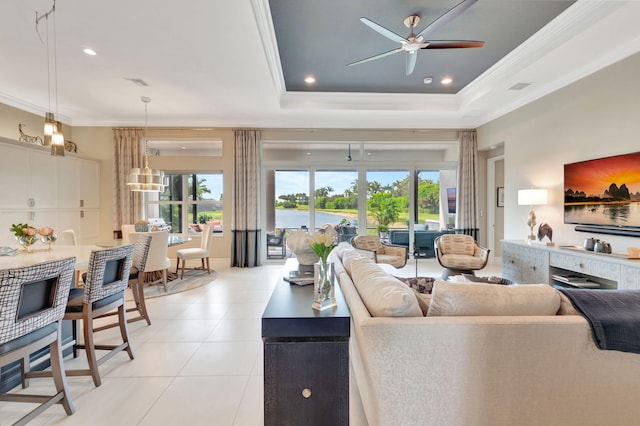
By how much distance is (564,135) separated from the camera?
4113mm

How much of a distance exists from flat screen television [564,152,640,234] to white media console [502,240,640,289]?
1.27 ft

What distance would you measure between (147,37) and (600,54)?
509cm

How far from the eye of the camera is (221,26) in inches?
114

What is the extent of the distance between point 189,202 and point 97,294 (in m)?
4.36

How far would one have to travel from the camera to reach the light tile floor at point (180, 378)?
73.3 inches

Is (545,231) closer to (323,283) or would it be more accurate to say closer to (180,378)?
A: (323,283)

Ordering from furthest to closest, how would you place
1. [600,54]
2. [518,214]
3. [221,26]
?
[518,214], [600,54], [221,26]

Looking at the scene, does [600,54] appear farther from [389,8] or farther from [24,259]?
[24,259]

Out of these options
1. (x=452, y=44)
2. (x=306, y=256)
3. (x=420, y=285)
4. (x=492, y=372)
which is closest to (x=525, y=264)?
(x=420, y=285)

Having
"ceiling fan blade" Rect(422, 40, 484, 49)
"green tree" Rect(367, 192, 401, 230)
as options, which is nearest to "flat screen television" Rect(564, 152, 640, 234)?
"ceiling fan blade" Rect(422, 40, 484, 49)

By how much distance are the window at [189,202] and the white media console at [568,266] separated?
17.9ft

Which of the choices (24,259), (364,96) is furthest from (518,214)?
(24,259)

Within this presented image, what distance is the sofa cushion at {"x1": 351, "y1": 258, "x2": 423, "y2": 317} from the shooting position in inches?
55.1

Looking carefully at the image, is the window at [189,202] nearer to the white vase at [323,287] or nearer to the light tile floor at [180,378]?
the light tile floor at [180,378]
